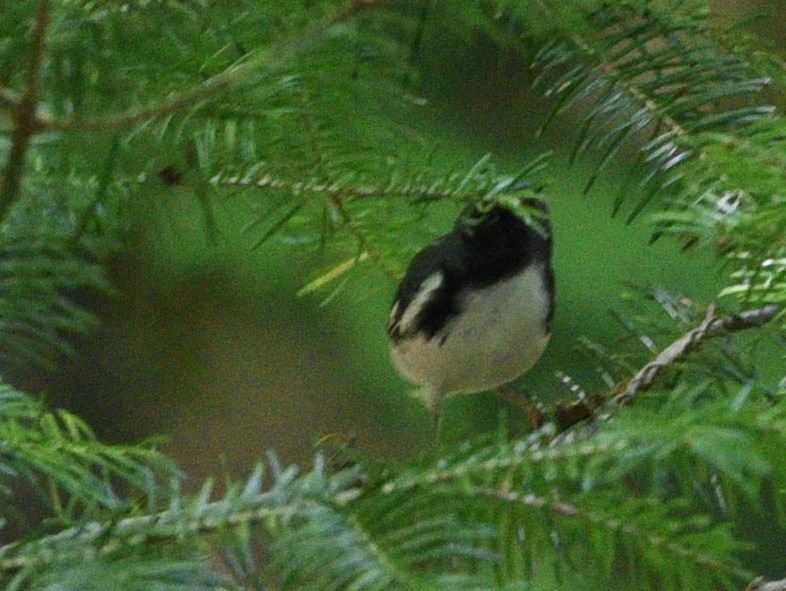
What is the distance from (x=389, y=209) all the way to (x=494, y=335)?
0.24 meters

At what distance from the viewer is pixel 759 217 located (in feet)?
0.86

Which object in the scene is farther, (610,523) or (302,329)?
(302,329)

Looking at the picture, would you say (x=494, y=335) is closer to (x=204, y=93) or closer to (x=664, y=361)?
(x=664, y=361)

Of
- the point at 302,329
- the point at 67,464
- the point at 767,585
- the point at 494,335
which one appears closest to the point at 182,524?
the point at 67,464

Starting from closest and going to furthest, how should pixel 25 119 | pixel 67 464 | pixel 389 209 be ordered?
pixel 25 119
pixel 67 464
pixel 389 209

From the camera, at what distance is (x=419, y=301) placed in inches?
26.0

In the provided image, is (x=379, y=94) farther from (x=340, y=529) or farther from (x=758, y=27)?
(x=758, y=27)

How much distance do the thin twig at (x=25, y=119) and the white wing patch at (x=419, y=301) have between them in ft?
1.42

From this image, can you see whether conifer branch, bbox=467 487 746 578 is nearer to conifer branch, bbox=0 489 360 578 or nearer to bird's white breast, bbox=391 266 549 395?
conifer branch, bbox=0 489 360 578

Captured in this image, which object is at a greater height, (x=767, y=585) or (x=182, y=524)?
(x=182, y=524)

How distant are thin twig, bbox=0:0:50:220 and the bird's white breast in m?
0.46

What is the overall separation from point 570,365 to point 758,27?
0.51m

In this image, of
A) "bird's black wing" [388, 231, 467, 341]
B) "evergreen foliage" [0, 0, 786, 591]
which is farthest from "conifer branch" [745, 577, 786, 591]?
"bird's black wing" [388, 231, 467, 341]

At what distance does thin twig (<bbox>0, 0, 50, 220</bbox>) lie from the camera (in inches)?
7.5
